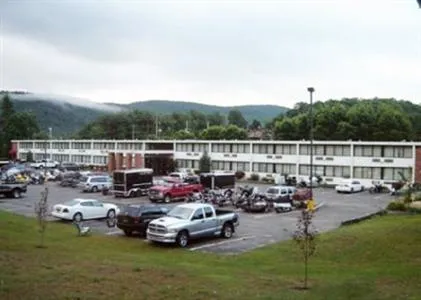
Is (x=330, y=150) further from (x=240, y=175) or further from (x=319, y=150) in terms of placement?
(x=240, y=175)

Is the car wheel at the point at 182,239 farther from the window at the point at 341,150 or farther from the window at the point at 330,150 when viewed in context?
the window at the point at 330,150

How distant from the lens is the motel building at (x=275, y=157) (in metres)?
67.4

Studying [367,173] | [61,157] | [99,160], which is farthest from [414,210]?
[61,157]

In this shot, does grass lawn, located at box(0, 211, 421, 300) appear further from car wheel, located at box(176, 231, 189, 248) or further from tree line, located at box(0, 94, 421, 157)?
tree line, located at box(0, 94, 421, 157)

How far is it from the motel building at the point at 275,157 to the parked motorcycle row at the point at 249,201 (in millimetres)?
25926

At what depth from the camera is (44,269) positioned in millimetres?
15031

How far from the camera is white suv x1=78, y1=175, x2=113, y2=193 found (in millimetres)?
57906

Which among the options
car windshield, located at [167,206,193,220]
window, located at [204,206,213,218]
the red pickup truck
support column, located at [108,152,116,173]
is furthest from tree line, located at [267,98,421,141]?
car windshield, located at [167,206,193,220]

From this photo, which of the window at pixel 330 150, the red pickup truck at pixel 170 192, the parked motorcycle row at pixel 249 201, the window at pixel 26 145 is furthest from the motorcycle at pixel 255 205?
the window at pixel 26 145

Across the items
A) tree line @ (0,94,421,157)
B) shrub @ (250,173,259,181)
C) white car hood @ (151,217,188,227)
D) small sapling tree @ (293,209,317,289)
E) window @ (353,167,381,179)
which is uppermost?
tree line @ (0,94,421,157)

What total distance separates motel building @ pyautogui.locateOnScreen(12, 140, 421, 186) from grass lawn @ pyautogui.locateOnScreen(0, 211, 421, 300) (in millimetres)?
40105

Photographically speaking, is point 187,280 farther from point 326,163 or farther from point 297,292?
point 326,163

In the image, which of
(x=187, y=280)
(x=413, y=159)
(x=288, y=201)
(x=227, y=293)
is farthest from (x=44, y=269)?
(x=413, y=159)

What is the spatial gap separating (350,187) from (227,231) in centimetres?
3762
